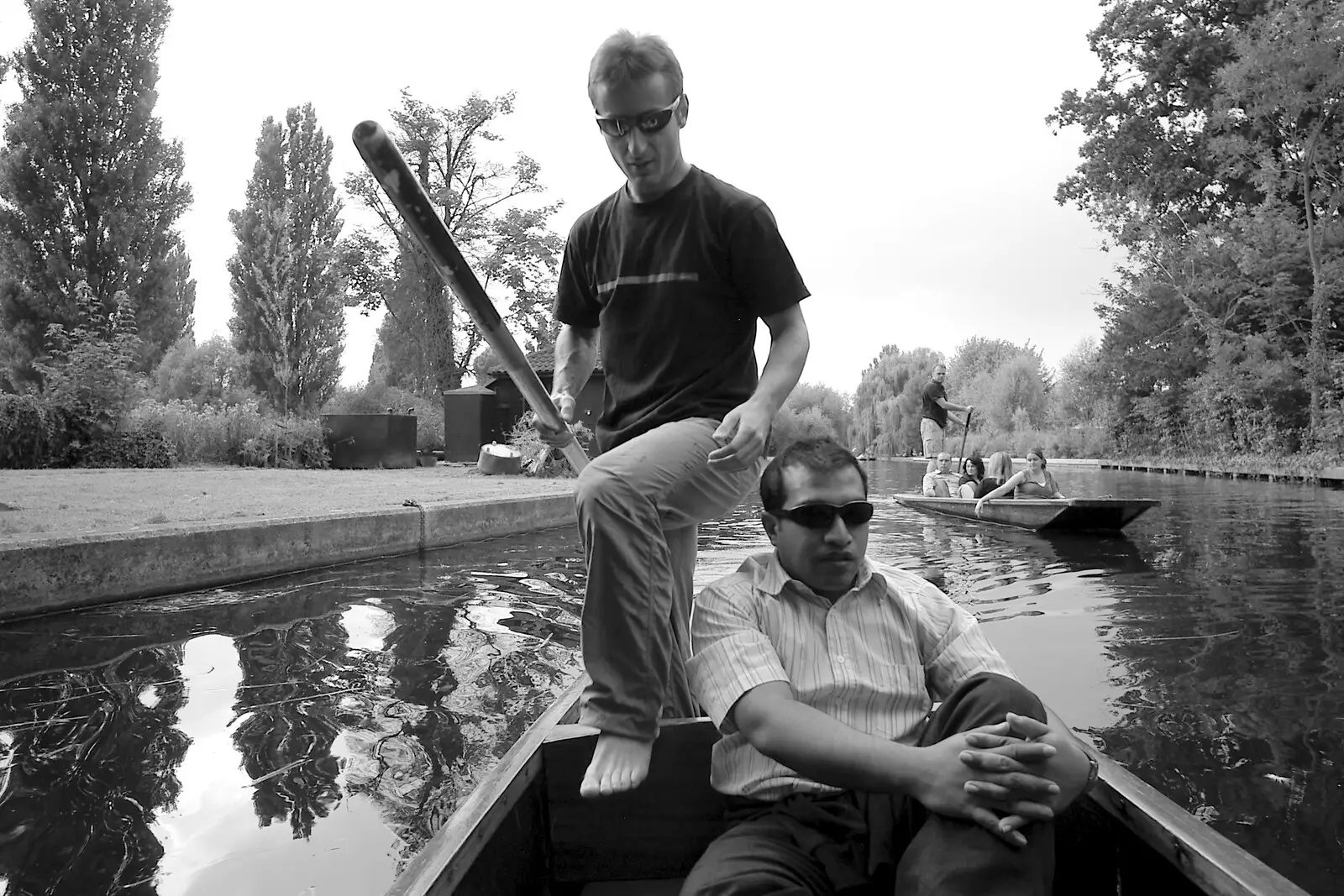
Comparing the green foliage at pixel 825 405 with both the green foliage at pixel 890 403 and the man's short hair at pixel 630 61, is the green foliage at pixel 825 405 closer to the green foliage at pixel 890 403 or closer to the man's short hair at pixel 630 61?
the green foliage at pixel 890 403

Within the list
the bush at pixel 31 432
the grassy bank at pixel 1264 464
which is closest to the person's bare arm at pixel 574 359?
the bush at pixel 31 432

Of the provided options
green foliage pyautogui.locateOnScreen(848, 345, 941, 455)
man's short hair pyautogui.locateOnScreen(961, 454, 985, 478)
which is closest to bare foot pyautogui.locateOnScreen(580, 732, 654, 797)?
man's short hair pyautogui.locateOnScreen(961, 454, 985, 478)

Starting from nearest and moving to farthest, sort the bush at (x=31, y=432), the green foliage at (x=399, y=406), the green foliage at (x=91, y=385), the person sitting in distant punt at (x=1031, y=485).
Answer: the person sitting in distant punt at (x=1031, y=485) < the bush at (x=31, y=432) < the green foliage at (x=91, y=385) < the green foliage at (x=399, y=406)

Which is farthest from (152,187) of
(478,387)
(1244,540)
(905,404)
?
(905,404)

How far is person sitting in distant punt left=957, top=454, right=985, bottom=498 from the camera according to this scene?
414 inches

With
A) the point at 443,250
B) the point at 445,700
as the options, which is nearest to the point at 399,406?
the point at 445,700

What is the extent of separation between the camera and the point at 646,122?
1.84 m

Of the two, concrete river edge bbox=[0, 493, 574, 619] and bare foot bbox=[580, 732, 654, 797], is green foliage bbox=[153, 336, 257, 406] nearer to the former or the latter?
concrete river edge bbox=[0, 493, 574, 619]

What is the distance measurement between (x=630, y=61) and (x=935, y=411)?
34.5ft

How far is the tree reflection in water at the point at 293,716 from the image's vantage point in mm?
2402

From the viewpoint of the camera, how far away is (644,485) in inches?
66.0

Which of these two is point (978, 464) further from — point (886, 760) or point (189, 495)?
point (886, 760)

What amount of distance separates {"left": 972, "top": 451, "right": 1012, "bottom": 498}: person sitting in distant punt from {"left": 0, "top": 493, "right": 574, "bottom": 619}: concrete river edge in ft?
17.5

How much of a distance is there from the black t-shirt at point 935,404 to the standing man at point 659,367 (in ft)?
32.4
